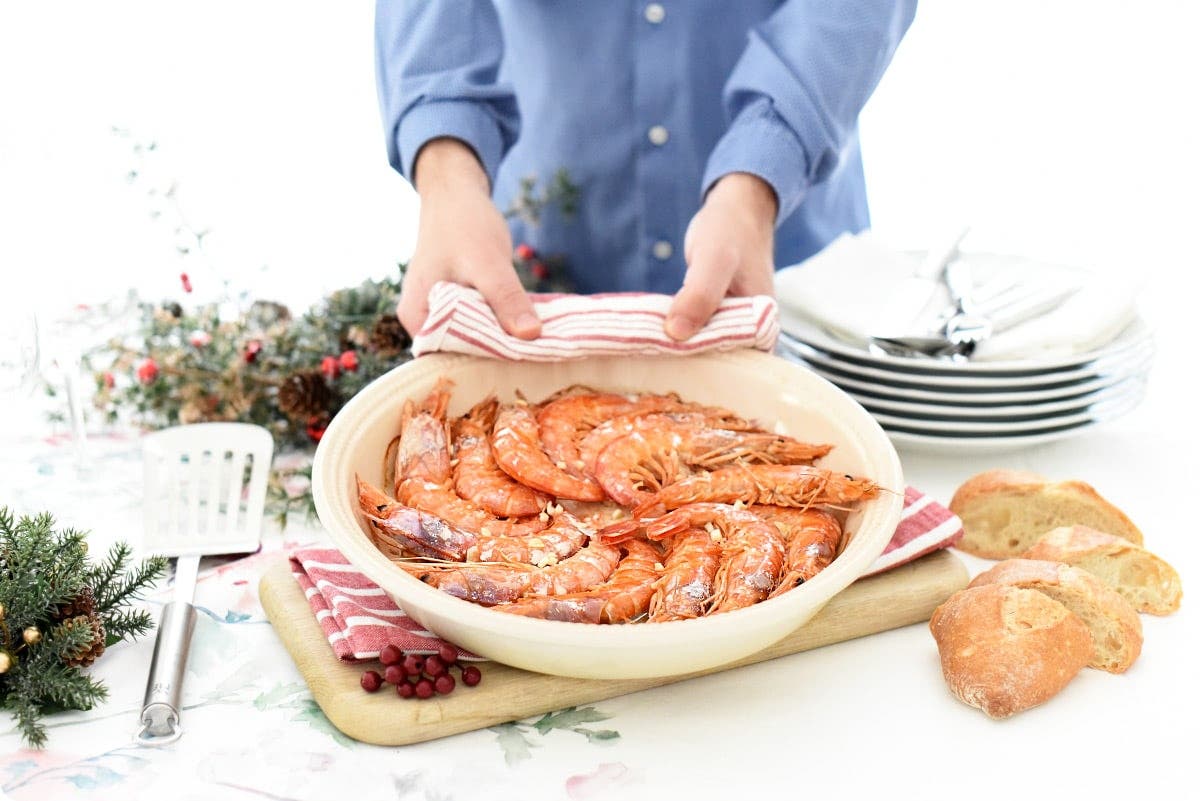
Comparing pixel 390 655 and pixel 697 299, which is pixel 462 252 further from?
pixel 390 655

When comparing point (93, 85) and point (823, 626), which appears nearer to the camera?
point (823, 626)

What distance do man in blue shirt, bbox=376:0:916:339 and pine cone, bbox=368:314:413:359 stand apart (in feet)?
0.38

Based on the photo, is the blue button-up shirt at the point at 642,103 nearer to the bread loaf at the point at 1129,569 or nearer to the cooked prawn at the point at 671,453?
the cooked prawn at the point at 671,453

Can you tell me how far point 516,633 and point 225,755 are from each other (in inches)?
15.4

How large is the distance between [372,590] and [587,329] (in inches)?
22.8

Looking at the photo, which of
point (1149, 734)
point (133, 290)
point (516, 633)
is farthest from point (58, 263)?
point (1149, 734)

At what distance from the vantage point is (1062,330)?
191 centimetres

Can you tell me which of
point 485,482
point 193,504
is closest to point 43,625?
point 193,504

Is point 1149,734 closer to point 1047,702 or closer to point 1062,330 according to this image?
point 1047,702

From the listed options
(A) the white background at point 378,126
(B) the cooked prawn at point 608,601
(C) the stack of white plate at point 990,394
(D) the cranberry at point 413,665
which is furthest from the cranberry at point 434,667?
(A) the white background at point 378,126

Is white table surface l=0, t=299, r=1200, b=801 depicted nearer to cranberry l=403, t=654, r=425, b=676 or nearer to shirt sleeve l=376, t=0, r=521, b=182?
cranberry l=403, t=654, r=425, b=676

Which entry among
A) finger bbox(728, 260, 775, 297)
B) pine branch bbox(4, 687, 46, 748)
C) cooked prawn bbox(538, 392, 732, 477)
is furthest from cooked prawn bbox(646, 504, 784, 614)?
pine branch bbox(4, 687, 46, 748)

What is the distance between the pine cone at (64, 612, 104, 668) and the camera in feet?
4.35

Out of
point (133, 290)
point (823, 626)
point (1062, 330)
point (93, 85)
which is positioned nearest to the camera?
point (823, 626)
